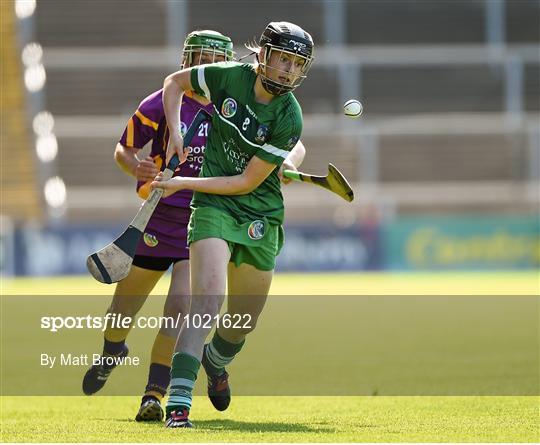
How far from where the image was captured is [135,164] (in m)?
6.80

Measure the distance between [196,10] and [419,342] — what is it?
65.6 ft

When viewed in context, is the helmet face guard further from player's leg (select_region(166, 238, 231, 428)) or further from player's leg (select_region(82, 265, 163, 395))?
player's leg (select_region(166, 238, 231, 428))

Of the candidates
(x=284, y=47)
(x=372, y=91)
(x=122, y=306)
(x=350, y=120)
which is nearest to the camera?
(x=284, y=47)

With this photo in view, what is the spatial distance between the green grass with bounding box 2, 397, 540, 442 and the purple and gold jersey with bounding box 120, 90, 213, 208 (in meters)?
1.22

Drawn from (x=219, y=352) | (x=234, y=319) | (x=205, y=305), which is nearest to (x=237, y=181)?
(x=205, y=305)

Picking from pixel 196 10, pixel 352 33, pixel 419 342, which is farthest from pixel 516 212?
pixel 419 342

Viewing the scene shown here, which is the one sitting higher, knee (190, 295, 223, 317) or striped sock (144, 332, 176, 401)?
knee (190, 295, 223, 317)

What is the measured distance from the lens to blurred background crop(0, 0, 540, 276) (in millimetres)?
24797

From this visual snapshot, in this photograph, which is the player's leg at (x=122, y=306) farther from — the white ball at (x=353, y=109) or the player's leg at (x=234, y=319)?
the white ball at (x=353, y=109)

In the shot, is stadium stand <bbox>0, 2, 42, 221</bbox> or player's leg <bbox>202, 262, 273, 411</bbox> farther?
stadium stand <bbox>0, 2, 42, 221</bbox>

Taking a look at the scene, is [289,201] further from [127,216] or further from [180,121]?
→ [180,121]

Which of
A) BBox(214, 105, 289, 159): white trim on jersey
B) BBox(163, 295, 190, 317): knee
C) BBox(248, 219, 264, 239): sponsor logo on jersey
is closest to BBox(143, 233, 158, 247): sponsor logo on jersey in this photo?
BBox(163, 295, 190, 317): knee

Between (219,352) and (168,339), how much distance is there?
349mm

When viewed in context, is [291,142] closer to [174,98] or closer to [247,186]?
[247,186]
